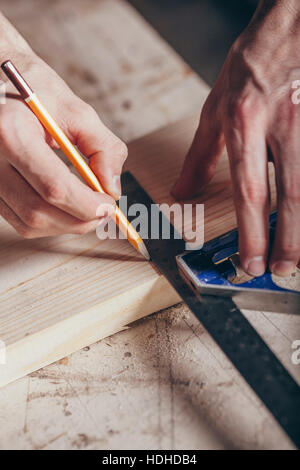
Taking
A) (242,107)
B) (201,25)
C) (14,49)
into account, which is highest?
(14,49)

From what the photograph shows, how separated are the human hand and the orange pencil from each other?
0.79ft

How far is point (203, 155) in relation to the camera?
1081 millimetres

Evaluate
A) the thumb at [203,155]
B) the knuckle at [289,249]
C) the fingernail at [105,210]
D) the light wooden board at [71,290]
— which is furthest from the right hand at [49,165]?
the knuckle at [289,249]

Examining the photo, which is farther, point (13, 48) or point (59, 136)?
point (13, 48)

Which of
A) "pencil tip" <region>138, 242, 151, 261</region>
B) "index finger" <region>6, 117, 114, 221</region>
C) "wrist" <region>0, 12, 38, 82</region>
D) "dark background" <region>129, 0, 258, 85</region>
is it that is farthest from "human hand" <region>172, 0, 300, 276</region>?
"dark background" <region>129, 0, 258, 85</region>

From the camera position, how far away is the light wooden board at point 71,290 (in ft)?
3.02

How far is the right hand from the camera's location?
0.82 metres

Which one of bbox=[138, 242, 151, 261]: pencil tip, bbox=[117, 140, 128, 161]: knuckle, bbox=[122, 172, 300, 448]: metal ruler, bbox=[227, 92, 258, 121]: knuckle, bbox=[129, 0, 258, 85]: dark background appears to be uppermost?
bbox=[117, 140, 128, 161]: knuckle

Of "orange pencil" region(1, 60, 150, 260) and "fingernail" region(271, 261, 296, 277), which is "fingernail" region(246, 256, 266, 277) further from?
"orange pencil" region(1, 60, 150, 260)

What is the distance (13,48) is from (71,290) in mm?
595

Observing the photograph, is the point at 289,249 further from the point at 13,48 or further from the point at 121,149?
the point at 13,48

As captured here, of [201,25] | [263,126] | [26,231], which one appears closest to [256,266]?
[263,126]

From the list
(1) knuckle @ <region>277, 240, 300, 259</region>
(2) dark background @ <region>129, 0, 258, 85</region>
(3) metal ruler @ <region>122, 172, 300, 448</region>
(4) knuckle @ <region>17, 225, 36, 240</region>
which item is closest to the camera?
(3) metal ruler @ <region>122, 172, 300, 448</region>
